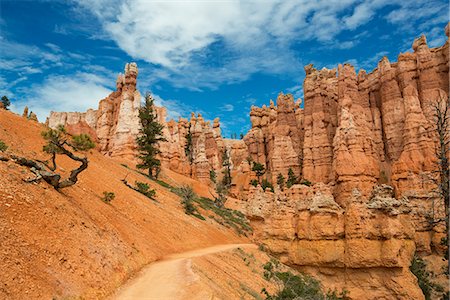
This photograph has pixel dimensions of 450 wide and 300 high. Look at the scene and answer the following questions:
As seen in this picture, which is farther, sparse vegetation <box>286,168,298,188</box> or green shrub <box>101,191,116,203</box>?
sparse vegetation <box>286,168,298,188</box>

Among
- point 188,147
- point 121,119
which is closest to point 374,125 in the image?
point 121,119

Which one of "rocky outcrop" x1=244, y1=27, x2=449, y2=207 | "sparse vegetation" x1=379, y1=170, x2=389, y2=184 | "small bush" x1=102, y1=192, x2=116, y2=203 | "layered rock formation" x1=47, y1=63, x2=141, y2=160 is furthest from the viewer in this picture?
"layered rock formation" x1=47, y1=63, x2=141, y2=160

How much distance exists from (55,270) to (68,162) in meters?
17.9

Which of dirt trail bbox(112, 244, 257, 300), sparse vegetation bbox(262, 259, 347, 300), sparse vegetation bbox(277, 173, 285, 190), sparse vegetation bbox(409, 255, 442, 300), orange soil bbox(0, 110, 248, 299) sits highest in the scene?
sparse vegetation bbox(277, 173, 285, 190)

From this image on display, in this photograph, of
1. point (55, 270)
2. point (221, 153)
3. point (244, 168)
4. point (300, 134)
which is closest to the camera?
point (55, 270)

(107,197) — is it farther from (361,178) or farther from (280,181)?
(280,181)

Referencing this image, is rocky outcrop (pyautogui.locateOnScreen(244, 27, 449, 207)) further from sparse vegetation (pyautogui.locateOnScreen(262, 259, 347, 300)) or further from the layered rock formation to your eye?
the layered rock formation

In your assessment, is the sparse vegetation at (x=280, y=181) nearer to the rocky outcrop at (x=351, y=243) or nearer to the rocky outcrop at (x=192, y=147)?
the rocky outcrop at (x=192, y=147)

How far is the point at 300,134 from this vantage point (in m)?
65.9

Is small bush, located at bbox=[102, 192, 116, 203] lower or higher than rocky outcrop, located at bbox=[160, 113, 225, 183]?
lower

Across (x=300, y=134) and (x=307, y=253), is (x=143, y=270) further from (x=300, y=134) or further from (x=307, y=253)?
(x=300, y=134)

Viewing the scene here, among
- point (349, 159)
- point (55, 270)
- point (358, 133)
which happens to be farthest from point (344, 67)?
point (55, 270)

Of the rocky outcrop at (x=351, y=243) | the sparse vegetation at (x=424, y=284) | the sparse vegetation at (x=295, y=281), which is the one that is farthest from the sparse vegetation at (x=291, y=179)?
the sparse vegetation at (x=295, y=281)

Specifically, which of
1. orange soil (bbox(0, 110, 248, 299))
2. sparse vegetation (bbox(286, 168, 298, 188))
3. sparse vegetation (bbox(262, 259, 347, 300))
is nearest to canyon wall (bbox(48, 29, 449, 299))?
sparse vegetation (bbox(262, 259, 347, 300))
